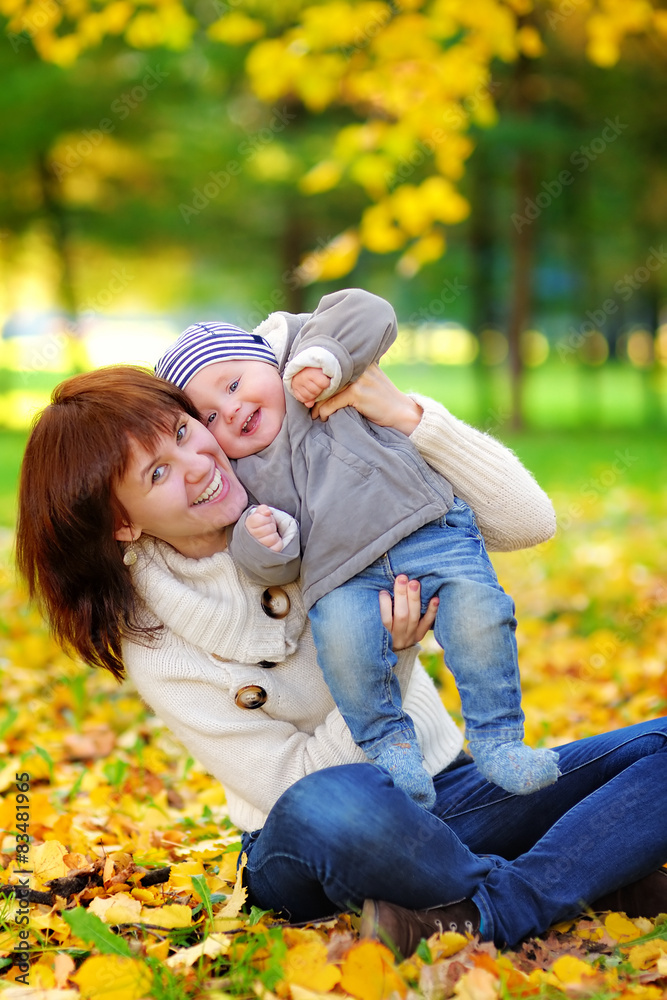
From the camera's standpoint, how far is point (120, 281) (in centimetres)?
2103

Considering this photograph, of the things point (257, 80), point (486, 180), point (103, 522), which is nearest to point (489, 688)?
point (103, 522)

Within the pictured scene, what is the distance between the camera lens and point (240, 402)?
2.06m

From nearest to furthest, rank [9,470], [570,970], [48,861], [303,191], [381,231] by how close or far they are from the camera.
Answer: [570,970], [48,861], [381,231], [9,470], [303,191]

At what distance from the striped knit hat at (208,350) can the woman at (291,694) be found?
0.26 feet

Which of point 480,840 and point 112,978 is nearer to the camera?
point 112,978

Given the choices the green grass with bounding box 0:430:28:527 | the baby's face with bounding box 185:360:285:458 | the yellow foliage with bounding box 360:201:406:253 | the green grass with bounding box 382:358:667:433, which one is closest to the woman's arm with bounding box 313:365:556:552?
the baby's face with bounding box 185:360:285:458

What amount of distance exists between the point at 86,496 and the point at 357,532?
A: 21.6 inches

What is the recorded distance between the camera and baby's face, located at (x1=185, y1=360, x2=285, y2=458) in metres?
2.06

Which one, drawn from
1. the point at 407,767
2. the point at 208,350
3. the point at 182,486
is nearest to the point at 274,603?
the point at 182,486

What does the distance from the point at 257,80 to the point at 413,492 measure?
3352mm

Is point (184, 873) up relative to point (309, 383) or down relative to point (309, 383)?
down

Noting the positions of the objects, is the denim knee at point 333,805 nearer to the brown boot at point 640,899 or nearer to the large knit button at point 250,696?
the large knit button at point 250,696

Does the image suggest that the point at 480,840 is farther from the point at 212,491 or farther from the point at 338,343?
the point at 338,343

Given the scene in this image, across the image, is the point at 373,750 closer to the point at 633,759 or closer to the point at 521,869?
the point at 521,869
